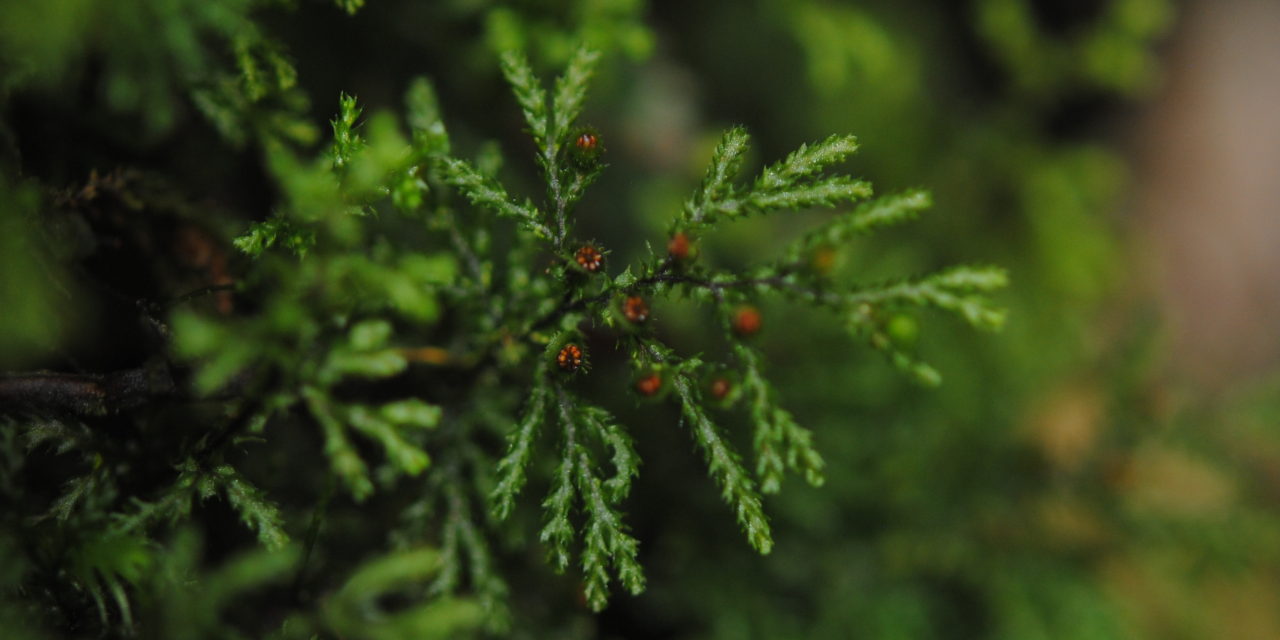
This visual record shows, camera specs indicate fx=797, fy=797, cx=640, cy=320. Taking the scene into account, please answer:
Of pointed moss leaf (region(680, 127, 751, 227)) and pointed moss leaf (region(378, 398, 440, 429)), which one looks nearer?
pointed moss leaf (region(378, 398, 440, 429))

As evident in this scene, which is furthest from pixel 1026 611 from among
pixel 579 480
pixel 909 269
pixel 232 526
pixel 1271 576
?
pixel 232 526

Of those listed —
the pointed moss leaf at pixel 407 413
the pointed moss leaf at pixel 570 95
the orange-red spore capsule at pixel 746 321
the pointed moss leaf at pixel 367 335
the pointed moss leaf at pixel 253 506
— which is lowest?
the pointed moss leaf at pixel 253 506

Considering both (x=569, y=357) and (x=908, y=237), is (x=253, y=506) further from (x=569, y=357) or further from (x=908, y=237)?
(x=908, y=237)

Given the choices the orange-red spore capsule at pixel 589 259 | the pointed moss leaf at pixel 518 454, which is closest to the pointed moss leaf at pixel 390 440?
the pointed moss leaf at pixel 518 454

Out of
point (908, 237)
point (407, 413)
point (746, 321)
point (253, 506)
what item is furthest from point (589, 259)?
point (908, 237)

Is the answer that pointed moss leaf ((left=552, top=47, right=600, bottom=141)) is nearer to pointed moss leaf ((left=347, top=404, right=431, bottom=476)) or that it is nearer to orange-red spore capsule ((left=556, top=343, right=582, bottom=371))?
orange-red spore capsule ((left=556, top=343, right=582, bottom=371))

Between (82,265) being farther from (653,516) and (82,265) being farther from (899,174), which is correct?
(899,174)

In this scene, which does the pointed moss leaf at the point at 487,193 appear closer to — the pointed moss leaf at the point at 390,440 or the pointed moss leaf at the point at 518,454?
the pointed moss leaf at the point at 518,454

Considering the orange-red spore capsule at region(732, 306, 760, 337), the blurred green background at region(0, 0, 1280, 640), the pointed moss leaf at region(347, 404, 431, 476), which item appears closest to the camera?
the pointed moss leaf at region(347, 404, 431, 476)

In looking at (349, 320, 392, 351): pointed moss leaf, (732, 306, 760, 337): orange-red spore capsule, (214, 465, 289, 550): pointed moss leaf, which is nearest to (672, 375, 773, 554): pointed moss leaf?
(732, 306, 760, 337): orange-red spore capsule
